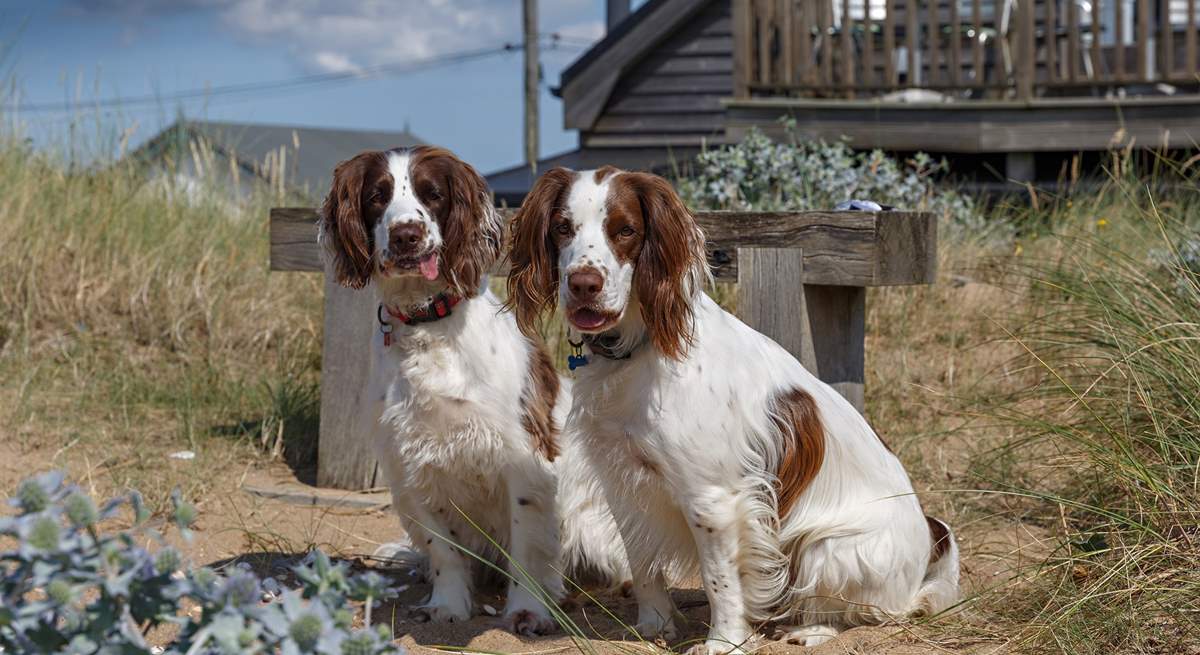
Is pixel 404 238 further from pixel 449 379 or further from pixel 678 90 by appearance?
pixel 678 90

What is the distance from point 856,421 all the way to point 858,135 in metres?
7.03

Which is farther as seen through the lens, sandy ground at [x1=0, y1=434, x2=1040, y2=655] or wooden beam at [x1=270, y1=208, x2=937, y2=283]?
wooden beam at [x1=270, y1=208, x2=937, y2=283]

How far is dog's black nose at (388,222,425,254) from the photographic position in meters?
3.58

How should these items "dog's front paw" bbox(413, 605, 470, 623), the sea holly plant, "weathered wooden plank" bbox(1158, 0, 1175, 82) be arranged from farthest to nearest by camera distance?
"weathered wooden plank" bbox(1158, 0, 1175, 82) < "dog's front paw" bbox(413, 605, 470, 623) < the sea holly plant

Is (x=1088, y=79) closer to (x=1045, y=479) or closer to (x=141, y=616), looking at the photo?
(x=1045, y=479)

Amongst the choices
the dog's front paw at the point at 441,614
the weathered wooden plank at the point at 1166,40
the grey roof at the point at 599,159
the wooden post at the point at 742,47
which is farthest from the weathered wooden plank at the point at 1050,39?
the dog's front paw at the point at 441,614

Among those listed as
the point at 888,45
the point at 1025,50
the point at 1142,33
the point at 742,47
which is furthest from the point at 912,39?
the point at 1142,33

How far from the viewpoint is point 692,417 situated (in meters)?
3.24

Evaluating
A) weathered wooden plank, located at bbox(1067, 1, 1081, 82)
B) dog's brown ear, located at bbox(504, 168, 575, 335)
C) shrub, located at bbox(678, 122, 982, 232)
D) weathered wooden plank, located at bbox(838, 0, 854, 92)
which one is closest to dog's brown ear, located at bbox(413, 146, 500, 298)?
dog's brown ear, located at bbox(504, 168, 575, 335)

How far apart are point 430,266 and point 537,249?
1.69ft

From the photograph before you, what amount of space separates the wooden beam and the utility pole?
1761cm

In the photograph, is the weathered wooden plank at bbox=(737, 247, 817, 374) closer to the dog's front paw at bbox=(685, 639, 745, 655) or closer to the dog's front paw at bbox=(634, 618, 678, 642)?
the dog's front paw at bbox=(634, 618, 678, 642)

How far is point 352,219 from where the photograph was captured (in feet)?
12.1

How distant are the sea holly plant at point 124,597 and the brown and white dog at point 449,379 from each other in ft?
6.20
